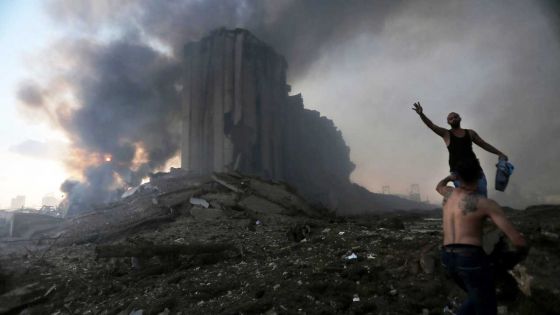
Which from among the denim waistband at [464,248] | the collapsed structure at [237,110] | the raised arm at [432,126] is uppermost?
the collapsed structure at [237,110]

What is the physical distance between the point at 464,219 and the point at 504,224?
0.26m

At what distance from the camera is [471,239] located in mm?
2467

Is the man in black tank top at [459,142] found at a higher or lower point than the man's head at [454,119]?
lower

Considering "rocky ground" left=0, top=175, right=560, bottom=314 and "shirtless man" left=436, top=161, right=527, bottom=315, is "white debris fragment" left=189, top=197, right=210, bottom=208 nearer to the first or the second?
"rocky ground" left=0, top=175, right=560, bottom=314

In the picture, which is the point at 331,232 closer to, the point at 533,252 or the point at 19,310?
the point at 533,252

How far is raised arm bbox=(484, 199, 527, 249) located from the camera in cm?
224

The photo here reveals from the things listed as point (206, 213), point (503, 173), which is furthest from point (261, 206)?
point (503, 173)

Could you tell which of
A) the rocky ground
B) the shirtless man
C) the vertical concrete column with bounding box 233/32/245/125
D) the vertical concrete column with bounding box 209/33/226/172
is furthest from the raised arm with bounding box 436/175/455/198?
the vertical concrete column with bounding box 233/32/245/125

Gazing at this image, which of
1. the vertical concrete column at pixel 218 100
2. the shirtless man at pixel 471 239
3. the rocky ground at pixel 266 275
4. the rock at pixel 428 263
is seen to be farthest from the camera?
the vertical concrete column at pixel 218 100

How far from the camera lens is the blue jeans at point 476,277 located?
238cm

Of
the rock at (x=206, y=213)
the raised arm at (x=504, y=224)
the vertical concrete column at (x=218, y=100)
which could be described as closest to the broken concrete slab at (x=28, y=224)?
the rock at (x=206, y=213)

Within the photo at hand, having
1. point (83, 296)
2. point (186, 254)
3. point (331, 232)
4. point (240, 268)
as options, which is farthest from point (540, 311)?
point (83, 296)

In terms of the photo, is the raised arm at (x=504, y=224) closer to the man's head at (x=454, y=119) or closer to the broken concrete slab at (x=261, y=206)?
the man's head at (x=454, y=119)

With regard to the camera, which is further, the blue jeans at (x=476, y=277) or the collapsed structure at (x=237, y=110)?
the collapsed structure at (x=237, y=110)
